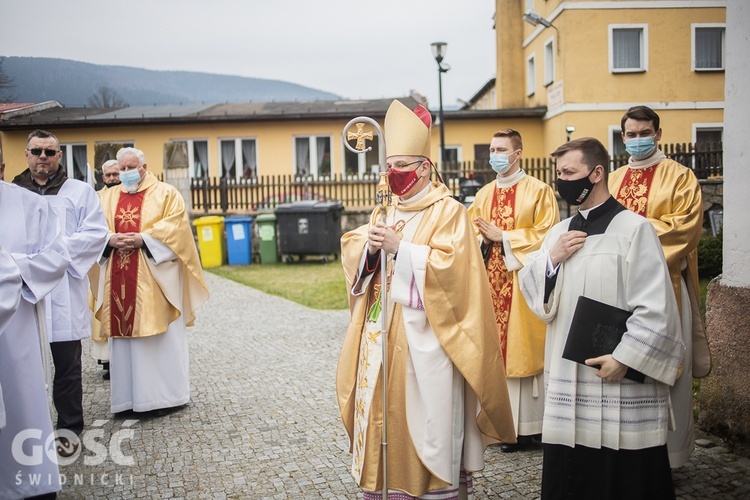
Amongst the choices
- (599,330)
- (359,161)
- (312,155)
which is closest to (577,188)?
(599,330)

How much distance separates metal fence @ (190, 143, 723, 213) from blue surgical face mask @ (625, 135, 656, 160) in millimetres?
14378

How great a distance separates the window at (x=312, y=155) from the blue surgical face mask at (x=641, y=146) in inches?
815

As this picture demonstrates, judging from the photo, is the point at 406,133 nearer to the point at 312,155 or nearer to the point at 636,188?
the point at 636,188

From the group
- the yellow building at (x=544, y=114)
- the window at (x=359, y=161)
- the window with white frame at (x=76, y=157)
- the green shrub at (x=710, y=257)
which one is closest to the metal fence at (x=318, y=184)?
the yellow building at (x=544, y=114)

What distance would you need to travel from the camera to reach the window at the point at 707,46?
23.7 metres

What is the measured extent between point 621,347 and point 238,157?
23445 millimetres

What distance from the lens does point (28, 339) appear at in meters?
4.20

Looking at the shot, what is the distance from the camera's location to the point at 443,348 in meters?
3.64

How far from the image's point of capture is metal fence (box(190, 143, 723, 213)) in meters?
18.8

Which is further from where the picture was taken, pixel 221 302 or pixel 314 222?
pixel 314 222

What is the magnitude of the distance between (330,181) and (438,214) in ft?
61.8

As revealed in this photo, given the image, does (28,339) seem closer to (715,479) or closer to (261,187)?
(715,479)

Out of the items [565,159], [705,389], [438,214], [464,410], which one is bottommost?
[705,389]

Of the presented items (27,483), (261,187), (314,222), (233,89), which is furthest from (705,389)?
(233,89)
